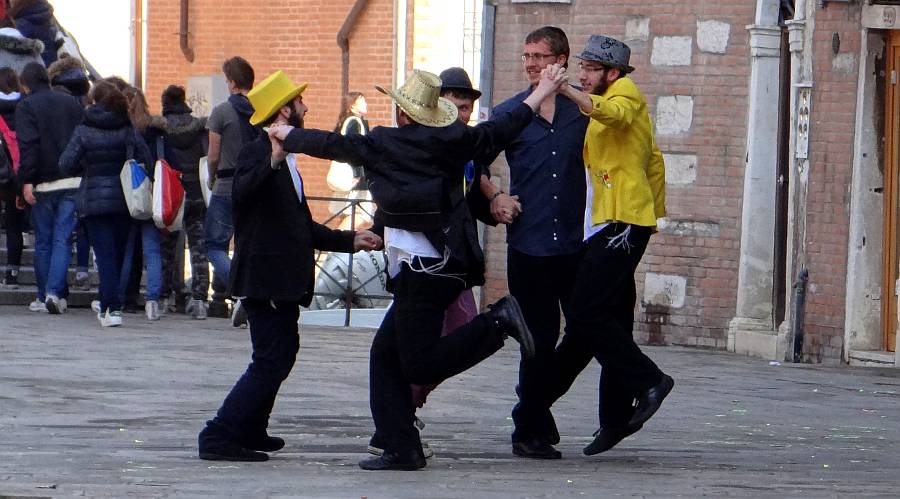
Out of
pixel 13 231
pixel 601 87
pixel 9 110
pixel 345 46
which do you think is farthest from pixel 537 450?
pixel 345 46

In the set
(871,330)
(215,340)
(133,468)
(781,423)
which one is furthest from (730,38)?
(133,468)

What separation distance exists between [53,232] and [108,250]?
1.04 m

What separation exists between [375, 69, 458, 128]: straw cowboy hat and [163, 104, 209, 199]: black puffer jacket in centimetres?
868

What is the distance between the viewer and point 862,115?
15375 mm

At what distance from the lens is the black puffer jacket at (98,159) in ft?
51.3

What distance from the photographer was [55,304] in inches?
661

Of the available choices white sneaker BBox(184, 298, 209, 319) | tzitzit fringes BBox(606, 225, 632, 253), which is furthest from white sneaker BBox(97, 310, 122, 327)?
tzitzit fringes BBox(606, 225, 632, 253)

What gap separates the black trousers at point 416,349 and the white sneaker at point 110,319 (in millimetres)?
7815

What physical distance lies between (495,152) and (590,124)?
0.62 metres

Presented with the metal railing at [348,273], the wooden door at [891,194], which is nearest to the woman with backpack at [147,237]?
Answer: the metal railing at [348,273]

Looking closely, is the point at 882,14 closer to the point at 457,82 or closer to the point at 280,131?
the point at 457,82

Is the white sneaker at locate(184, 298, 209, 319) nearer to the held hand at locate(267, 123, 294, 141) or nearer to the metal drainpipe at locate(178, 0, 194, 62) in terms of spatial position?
the held hand at locate(267, 123, 294, 141)

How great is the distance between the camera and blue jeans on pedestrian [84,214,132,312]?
51.6ft

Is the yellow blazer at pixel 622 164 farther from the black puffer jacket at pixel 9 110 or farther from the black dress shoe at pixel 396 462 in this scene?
the black puffer jacket at pixel 9 110
